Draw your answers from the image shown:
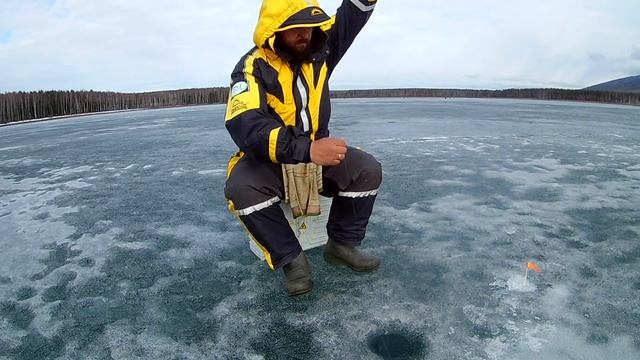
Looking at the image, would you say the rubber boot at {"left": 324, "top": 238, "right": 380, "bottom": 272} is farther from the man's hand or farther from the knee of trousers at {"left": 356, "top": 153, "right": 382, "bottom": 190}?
the man's hand

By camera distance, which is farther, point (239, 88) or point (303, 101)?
point (303, 101)

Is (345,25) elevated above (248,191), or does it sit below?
above

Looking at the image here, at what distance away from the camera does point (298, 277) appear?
71.2 inches

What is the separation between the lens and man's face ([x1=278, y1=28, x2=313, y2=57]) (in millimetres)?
1941

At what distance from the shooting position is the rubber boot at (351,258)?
1987 mm

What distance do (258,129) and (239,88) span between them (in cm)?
25

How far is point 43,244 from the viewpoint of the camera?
233 centimetres

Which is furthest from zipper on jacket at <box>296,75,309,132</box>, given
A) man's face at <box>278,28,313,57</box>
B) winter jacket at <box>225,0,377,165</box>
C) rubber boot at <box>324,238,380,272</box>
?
rubber boot at <box>324,238,380,272</box>

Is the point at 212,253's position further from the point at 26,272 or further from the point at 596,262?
the point at 596,262

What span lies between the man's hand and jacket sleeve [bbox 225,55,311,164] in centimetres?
3

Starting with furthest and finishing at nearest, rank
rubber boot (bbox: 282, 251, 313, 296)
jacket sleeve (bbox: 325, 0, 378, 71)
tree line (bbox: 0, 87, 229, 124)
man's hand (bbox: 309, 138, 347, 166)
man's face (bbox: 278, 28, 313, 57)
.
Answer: tree line (bbox: 0, 87, 229, 124)
jacket sleeve (bbox: 325, 0, 378, 71)
man's face (bbox: 278, 28, 313, 57)
rubber boot (bbox: 282, 251, 313, 296)
man's hand (bbox: 309, 138, 347, 166)

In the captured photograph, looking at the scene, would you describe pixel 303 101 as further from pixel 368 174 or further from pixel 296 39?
pixel 368 174

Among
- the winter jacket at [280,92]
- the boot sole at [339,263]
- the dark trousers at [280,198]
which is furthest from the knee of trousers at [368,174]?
the boot sole at [339,263]

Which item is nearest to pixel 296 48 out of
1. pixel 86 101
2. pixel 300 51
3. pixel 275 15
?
pixel 300 51
